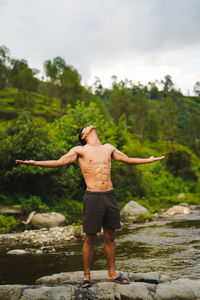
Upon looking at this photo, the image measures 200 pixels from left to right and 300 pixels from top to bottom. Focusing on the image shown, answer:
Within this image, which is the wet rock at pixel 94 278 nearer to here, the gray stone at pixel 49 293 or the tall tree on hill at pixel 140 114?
the gray stone at pixel 49 293

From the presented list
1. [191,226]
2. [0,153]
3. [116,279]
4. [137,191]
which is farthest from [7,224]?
[137,191]

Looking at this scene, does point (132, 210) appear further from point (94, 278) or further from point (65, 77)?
point (65, 77)

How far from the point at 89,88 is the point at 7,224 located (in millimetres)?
54032

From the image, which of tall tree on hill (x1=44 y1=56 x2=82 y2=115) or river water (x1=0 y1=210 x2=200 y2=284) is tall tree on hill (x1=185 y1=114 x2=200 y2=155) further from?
river water (x1=0 y1=210 x2=200 y2=284)

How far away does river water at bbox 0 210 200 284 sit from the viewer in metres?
7.95

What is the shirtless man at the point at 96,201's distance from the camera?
18.3 ft

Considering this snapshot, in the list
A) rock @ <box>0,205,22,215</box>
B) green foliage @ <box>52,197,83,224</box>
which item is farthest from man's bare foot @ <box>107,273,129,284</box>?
green foliage @ <box>52,197,83,224</box>

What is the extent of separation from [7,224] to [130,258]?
29.8 ft

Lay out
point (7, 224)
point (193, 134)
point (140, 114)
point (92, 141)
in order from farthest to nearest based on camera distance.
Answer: point (193, 134)
point (140, 114)
point (7, 224)
point (92, 141)

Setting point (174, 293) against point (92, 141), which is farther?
point (92, 141)

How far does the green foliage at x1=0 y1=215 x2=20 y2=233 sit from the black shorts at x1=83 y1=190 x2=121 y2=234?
38.4ft

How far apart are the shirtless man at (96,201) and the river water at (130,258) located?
2281 millimetres

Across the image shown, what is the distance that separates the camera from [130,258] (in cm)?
950

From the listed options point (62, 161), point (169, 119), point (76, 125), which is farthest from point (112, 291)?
point (169, 119)
